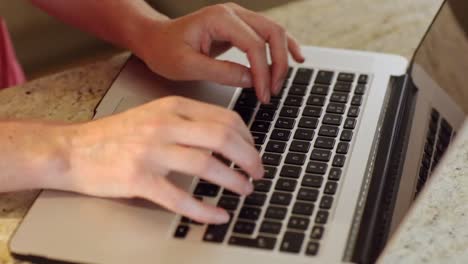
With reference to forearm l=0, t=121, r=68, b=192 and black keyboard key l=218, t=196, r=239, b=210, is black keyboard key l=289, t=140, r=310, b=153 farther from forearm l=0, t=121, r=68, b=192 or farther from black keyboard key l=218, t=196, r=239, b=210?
forearm l=0, t=121, r=68, b=192

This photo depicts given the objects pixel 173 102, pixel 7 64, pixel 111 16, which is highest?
pixel 173 102

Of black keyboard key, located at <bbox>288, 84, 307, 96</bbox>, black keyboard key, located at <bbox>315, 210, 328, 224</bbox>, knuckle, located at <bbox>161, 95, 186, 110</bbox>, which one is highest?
knuckle, located at <bbox>161, 95, 186, 110</bbox>

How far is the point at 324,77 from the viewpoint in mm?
938

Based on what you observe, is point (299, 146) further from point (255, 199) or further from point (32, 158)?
point (32, 158)

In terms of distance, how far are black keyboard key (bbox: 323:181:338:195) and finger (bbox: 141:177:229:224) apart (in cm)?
10

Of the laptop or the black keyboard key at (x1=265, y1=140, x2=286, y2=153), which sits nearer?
the laptop

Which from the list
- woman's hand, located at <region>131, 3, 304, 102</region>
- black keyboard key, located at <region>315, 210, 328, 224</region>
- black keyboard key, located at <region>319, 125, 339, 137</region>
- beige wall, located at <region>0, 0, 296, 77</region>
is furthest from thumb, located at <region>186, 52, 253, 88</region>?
beige wall, located at <region>0, 0, 296, 77</region>

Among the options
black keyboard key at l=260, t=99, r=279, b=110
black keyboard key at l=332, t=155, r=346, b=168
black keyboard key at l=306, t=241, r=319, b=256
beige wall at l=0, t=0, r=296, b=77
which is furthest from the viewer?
beige wall at l=0, t=0, r=296, b=77

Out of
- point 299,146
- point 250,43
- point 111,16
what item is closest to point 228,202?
point 299,146

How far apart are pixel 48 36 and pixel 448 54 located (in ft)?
2.16

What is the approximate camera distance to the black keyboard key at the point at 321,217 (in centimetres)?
72

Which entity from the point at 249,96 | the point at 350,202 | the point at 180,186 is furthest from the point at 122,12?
the point at 350,202

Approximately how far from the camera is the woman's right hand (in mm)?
724

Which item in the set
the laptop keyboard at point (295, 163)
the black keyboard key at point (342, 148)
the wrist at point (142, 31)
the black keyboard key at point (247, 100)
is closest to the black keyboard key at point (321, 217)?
the laptop keyboard at point (295, 163)
